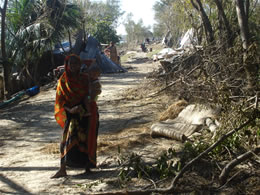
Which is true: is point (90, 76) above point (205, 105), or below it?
above

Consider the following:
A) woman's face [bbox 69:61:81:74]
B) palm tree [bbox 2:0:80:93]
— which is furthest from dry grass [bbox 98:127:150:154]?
palm tree [bbox 2:0:80:93]

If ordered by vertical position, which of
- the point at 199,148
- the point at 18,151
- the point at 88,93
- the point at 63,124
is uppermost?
the point at 88,93

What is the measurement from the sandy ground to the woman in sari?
7.7 inches

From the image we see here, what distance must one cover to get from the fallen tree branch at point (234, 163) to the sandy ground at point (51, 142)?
111cm

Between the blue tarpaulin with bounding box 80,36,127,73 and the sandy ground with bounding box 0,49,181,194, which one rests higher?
the blue tarpaulin with bounding box 80,36,127,73

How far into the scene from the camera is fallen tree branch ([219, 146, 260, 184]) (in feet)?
9.57

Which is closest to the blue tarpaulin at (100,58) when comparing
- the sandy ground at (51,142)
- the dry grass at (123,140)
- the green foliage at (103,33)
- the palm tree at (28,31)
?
the palm tree at (28,31)

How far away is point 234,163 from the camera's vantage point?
298 cm

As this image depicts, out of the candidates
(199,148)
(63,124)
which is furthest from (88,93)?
(199,148)

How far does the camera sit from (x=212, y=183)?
315 centimetres

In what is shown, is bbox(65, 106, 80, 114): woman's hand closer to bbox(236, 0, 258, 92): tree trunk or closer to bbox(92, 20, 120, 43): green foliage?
bbox(236, 0, 258, 92): tree trunk

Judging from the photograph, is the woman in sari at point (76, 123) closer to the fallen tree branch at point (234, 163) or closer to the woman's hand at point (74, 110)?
the woman's hand at point (74, 110)

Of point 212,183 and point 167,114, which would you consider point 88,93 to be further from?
point 167,114

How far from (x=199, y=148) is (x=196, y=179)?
51 centimetres
